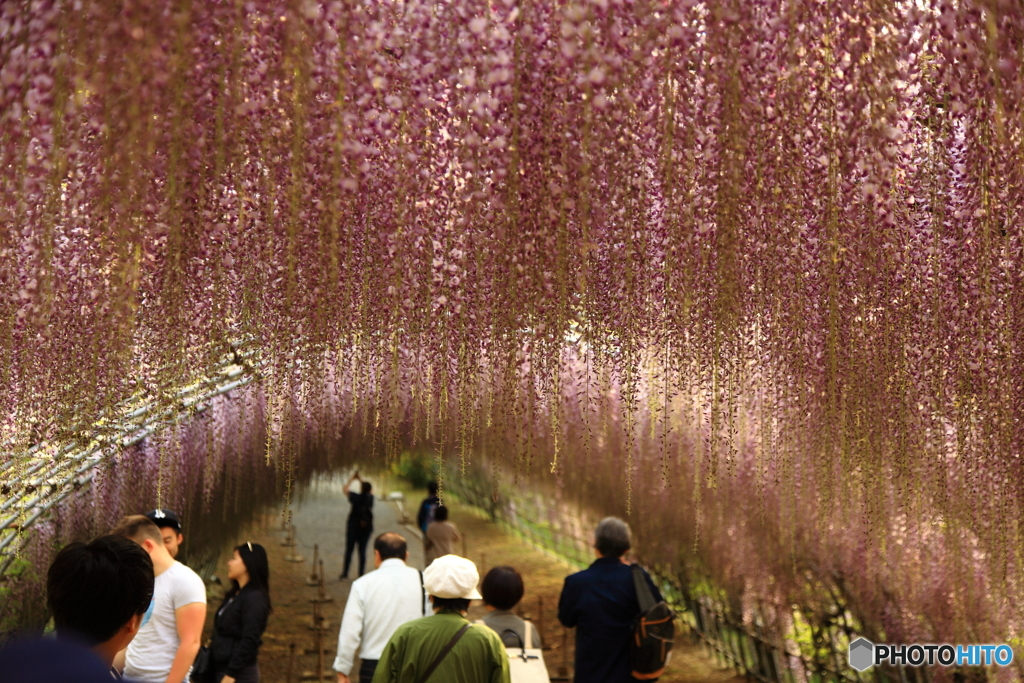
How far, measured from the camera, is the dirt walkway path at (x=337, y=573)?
27.6 feet

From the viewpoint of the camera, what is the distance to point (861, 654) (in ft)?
20.5

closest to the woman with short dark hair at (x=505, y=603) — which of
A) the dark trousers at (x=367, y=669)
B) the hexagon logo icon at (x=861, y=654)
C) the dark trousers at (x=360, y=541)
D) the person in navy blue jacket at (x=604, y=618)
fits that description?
the person in navy blue jacket at (x=604, y=618)

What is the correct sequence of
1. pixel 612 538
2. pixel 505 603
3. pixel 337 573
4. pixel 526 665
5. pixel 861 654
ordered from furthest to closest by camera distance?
pixel 337 573
pixel 861 654
pixel 612 538
pixel 505 603
pixel 526 665

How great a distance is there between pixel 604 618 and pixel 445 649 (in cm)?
102

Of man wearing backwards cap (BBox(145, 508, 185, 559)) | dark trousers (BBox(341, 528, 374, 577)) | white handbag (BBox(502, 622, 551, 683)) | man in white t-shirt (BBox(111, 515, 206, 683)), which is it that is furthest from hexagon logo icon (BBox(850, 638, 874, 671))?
dark trousers (BBox(341, 528, 374, 577))

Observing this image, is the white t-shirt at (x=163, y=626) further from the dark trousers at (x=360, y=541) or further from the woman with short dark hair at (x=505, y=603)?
the dark trousers at (x=360, y=541)

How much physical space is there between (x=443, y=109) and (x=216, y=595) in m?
9.76

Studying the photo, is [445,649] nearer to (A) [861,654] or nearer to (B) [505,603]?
(B) [505,603]

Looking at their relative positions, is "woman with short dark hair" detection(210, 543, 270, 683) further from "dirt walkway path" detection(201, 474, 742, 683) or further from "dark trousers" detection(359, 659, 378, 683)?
"dirt walkway path" detection(201, 474, 742, 683)

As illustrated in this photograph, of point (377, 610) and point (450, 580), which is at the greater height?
point (450, 580)

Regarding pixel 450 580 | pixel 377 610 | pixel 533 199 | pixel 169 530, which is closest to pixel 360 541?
pixel 377 610

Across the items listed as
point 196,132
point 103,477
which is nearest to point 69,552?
point 196,132

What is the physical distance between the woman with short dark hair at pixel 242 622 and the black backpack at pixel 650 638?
1.44 m

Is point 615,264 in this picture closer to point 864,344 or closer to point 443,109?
point 443,109
